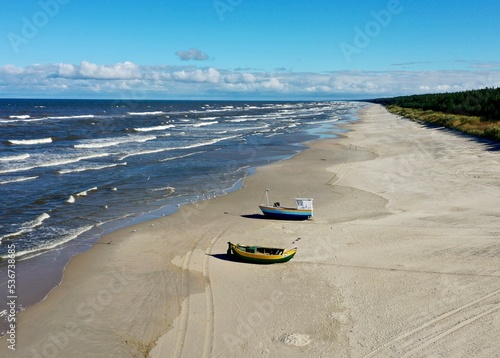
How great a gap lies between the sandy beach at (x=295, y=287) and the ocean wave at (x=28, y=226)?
11.7 feet

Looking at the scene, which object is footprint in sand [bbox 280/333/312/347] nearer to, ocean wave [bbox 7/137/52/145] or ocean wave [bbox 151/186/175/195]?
ocean wave [bbox 151/186/175/195]

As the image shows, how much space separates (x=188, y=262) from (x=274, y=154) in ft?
Result: 91.0

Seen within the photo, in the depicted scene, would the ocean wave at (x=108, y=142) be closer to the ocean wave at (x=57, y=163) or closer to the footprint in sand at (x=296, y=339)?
the ocean wave at (x=57, y=163)

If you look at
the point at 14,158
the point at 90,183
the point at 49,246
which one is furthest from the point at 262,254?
the point at 14,158

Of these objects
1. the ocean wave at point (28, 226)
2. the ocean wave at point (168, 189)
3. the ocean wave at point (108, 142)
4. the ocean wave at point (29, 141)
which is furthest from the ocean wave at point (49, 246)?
the ocean wave at point (29, 141)

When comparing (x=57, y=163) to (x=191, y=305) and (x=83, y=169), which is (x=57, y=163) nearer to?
(x=83, y=169)

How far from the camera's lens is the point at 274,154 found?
42.3 m

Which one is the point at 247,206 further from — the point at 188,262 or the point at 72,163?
the point at 72,163

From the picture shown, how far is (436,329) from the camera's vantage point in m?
10.7


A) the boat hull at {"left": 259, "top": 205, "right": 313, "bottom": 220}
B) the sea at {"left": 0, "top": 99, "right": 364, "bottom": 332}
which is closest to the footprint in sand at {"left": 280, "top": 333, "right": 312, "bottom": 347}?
the sea at {"left": 0, "top": 99, "right": 364, "bottom": 332}

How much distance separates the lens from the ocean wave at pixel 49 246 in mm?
15588

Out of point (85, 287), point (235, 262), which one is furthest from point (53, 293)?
point (235, 262)

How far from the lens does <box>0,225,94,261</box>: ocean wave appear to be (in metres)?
15.6

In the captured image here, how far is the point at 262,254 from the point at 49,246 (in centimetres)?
819
